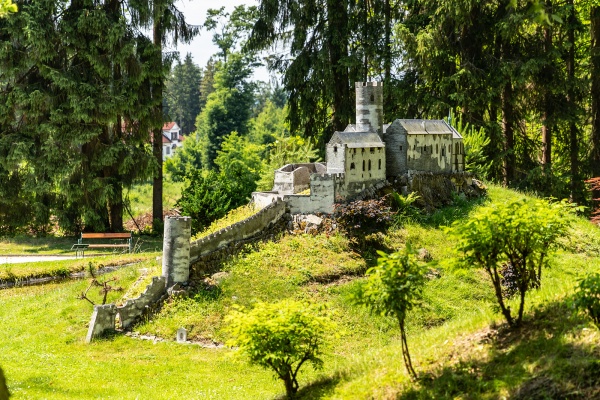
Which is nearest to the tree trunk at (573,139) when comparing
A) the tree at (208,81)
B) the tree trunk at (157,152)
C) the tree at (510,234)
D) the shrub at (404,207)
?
the shrub at (404,207)

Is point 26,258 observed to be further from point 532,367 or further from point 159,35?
point 532,367

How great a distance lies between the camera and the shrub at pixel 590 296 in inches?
469

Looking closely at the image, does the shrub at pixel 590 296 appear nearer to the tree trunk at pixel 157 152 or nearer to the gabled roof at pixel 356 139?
the gabled roof at pixel 356 139

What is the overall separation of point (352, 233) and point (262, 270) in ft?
12.9

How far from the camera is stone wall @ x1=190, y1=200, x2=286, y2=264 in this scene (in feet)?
85.4

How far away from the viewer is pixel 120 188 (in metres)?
38.8

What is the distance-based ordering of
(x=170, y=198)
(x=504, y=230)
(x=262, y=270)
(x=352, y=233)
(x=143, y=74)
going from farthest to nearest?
(x=170, y=198)
(x=143, y=74)
(x=352, y=233)
(x=262, y=270)
(x=504, y=230)

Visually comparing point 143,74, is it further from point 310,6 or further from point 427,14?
point 427,14

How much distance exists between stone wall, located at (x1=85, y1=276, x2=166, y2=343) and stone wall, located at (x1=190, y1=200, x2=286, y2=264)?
1.55 metres

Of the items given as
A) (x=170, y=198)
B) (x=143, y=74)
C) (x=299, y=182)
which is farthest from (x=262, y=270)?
(x=170, y=198)

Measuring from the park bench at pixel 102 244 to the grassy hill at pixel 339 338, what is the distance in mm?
5378

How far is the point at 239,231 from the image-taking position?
27.5 metres

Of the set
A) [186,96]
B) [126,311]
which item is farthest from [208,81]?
[126,311]

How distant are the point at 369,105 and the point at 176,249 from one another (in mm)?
10622
